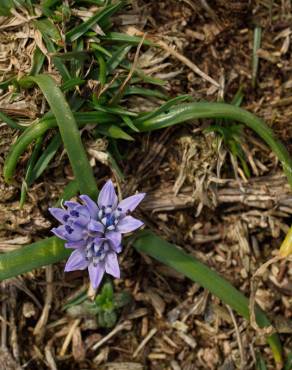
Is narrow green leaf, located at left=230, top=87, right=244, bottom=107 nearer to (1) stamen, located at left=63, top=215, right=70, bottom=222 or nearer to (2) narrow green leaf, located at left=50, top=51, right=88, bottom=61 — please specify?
(2) narrow green leaf, located at left=50, top=51, right=88, bottom=61

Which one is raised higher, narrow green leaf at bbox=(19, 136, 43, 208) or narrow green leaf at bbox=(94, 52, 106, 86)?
narrow green leaf at bbox=(94, 52, 106, 86)

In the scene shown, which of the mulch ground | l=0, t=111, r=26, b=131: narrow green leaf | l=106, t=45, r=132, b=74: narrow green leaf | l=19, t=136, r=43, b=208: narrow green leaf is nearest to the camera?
l=0, t=111, r=26, b=131: narrow green leaf

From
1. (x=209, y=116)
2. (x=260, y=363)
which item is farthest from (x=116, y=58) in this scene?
(x=260, y=363)

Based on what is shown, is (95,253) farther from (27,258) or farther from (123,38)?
(123,38)

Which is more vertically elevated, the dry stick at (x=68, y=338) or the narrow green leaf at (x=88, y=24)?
the narrow green leaf at (x=88, y=24)

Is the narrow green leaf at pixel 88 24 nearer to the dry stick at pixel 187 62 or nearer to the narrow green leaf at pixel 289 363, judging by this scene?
the dry stick at pixel 187 62

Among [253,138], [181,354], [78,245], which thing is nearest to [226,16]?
[253,138]

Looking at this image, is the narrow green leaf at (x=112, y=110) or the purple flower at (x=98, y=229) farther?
the narrow green leaf at (x=112, y=110)

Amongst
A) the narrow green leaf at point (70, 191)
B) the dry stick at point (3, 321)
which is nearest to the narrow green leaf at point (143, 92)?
the narrow green leaf at point (70, 191)

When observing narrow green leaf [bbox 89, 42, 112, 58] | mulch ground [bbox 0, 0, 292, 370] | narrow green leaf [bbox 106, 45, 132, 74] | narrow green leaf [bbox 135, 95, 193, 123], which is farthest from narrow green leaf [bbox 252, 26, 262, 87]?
narrow green leaf [bbox 89, 42, 112, 58]
